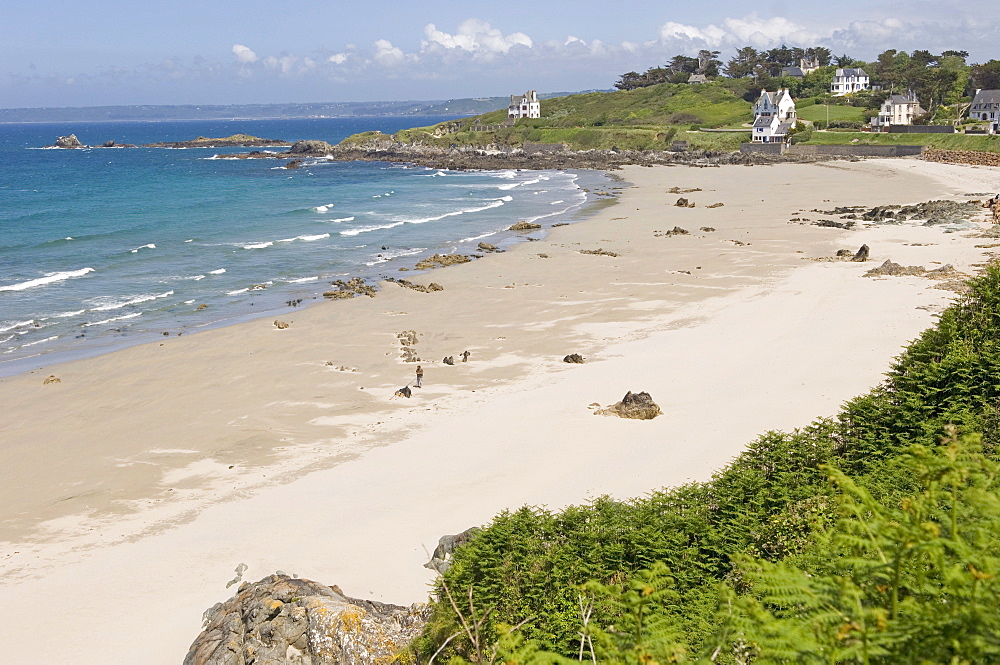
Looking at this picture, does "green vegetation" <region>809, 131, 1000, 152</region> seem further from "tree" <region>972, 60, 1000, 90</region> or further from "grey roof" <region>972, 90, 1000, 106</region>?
"tree" <region>972, 60, 1000, 90</region>

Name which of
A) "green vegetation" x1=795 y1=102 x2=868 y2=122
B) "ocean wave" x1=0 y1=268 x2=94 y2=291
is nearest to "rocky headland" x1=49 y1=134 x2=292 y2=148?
"green vegetation" x1=795 y1=102 x2=868 y2=122

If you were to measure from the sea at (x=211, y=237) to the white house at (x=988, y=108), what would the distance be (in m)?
47.7

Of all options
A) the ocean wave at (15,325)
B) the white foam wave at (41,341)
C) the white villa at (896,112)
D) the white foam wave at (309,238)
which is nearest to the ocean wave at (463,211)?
the white foam wave at (309,238)

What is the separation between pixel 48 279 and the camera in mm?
42438

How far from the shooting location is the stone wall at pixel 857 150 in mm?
93375

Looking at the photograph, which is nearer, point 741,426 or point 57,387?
point 741,426

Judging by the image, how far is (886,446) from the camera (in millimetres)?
12609

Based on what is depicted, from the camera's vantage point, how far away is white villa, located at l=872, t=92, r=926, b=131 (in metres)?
108

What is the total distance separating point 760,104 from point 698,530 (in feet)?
386

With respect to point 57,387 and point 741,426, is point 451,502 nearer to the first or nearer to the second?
point 741,426

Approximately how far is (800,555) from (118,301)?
116ft

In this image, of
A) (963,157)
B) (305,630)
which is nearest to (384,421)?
(305,630)

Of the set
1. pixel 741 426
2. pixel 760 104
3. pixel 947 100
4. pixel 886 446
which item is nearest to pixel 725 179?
pixel 760 104

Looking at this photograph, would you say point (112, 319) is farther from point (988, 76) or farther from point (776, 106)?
point (988, 76)
